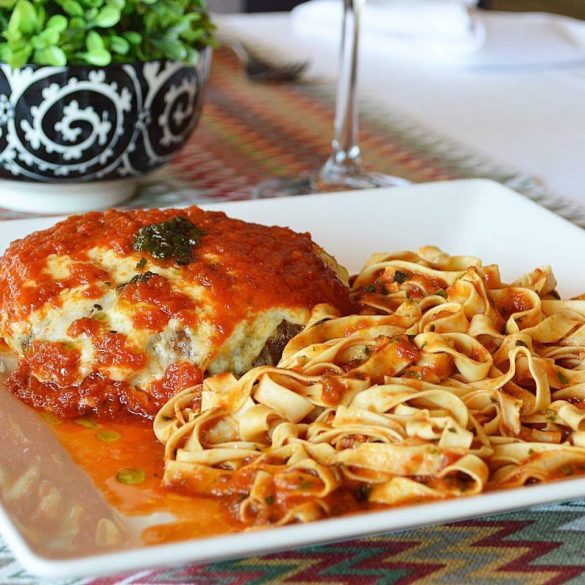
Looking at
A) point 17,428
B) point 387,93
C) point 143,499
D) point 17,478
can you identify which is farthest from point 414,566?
point 387,93

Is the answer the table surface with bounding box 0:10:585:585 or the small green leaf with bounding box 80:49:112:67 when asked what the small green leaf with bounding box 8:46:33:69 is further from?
Answer: the table surface with bounding box 0:10:585:585

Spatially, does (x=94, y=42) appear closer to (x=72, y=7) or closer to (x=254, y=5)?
(x=72, y=7)

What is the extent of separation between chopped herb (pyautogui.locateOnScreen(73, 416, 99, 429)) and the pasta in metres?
0.20

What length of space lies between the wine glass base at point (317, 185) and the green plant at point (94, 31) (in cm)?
75

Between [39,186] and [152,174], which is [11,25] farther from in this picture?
[152,174]

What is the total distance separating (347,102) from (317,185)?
0.42 metres

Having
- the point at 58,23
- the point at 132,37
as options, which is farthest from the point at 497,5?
the point at 58,23

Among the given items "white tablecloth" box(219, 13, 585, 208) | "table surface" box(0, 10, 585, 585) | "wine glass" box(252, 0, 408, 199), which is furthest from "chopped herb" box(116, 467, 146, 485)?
"white tablecloth" box(219, 13, 585, 208)

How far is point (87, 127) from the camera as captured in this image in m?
4.09

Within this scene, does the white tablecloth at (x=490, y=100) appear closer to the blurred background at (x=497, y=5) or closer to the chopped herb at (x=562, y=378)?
the chopped herb at (x=562, y=378)

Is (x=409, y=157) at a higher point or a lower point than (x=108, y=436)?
higher

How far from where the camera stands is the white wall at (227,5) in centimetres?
1070

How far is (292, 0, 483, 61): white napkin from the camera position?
21.5ft

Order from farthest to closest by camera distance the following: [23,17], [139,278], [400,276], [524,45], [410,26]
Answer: [410,26], [524,45], [23,17], [400,276], [139,278]
